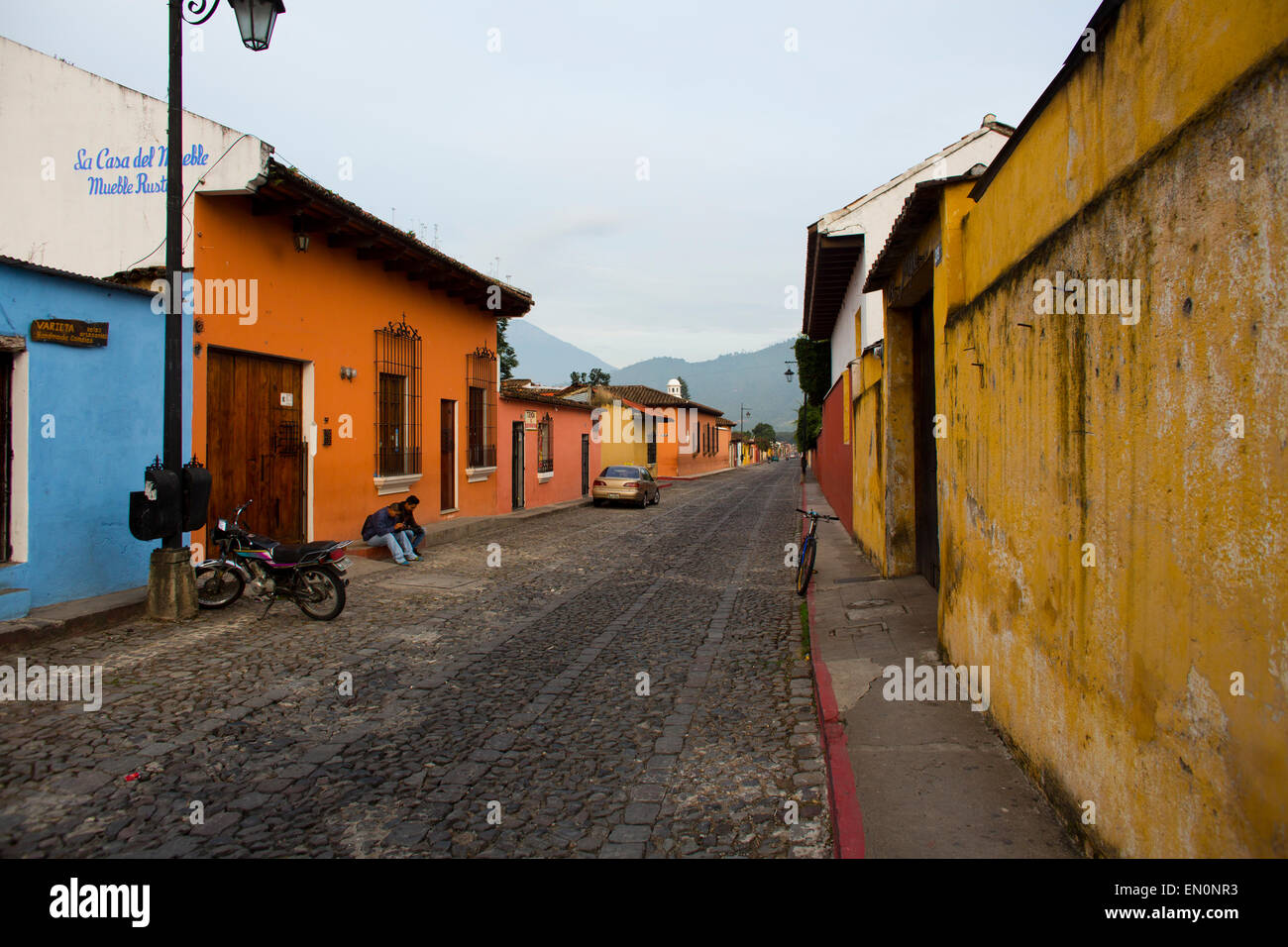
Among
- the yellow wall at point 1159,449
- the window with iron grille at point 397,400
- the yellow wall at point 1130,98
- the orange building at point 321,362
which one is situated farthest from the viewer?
the window with iron grille at point 397,400

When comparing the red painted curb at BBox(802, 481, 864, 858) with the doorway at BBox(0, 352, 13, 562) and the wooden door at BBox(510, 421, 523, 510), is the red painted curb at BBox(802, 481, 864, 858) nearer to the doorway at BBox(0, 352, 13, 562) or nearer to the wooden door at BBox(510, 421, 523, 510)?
the doorway at BBox(0, 352, 13, 562)

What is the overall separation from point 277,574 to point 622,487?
15063mm

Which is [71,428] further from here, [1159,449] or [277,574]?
[1159,449]

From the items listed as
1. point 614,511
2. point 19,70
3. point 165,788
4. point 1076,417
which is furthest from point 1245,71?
point 614,511

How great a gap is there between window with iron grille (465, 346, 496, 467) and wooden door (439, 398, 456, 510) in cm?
66

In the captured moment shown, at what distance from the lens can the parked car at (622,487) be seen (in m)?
22.1

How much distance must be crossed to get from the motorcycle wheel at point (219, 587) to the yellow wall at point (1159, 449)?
22.8ft

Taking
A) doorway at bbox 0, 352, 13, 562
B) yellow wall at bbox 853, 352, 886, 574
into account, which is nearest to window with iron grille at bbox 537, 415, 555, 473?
yellow wall at bbox 853, 352, 886, 574

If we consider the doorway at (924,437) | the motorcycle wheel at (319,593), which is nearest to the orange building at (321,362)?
the motorcycle wheel at (319,593)
